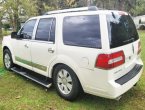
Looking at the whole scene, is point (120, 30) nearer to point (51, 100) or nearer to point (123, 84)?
point (123, 84)

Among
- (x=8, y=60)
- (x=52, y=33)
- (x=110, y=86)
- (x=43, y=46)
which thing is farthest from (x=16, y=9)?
(x=110, y=86)

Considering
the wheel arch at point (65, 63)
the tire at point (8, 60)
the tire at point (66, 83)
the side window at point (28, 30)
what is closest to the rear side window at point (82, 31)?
the wheel arch at point (65, 63)

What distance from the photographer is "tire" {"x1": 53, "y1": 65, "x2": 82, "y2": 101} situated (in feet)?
17.5

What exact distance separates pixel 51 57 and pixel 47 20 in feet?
3.25

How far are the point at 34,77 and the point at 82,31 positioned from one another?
2.38 meters

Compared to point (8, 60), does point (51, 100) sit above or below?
below

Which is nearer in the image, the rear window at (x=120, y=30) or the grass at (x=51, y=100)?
the rear window at (x=120, y=30)

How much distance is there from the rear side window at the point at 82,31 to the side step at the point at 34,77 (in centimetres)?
137

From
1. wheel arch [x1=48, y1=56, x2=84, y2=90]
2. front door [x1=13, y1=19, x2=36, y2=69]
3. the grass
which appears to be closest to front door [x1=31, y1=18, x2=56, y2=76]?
wheel arch [x1=48, y1=56, x2=84, y2=90]

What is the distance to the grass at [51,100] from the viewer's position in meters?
5.42

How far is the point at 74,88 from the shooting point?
5344 mm

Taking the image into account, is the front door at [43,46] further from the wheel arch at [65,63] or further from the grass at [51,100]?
the grass at [51,100]

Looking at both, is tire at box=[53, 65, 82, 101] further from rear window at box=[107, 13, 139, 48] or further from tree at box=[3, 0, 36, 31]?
tree at box=[3, 0, 36, 31]

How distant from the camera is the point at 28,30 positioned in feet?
22.8
